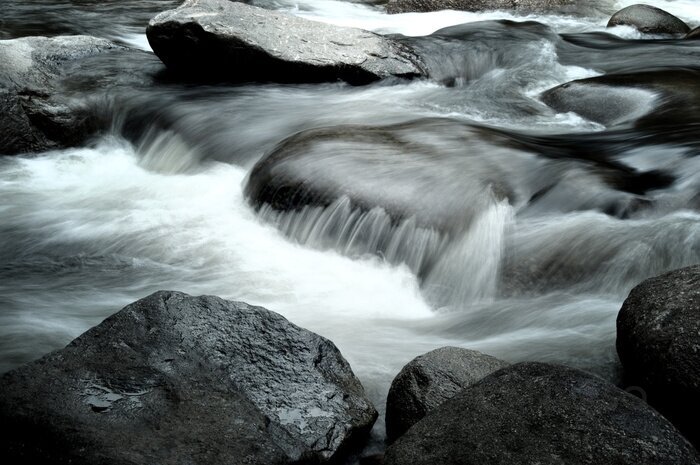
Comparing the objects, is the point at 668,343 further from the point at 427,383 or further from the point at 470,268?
the point at 470,268

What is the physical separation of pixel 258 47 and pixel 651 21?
5.86 meters

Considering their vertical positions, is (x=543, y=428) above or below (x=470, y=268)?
above

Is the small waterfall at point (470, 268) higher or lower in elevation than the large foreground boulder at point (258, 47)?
lower

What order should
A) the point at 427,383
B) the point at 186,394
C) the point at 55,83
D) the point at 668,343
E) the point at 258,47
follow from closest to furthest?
the point at 186,394 → the point at 668,343 → the point at 427,383 → the point at 258,47 → the point at 55,83

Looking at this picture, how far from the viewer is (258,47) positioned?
7746 millimetres

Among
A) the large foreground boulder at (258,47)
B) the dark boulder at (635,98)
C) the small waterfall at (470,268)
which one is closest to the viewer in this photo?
the small waterfall at (470,268)

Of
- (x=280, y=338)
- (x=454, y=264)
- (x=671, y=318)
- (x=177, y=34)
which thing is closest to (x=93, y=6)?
(x=177, y=34)

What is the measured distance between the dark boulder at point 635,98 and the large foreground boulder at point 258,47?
67.1 inches

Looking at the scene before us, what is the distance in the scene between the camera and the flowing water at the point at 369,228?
4324 mm

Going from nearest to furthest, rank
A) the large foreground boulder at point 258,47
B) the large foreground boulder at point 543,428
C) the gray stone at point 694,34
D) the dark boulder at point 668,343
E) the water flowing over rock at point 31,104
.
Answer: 1. the large foreground boulder at point 543,428
2. the dark boulder at point 668,343
3. the water flowing over rock at point 31,104
4. the large foreground boulder at point 258,47
5. the gray stone at point 694,34

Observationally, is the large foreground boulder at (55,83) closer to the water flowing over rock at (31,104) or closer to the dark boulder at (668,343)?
the water flowing over rock at (31,104)

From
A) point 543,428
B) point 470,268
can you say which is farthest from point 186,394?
point 470,268

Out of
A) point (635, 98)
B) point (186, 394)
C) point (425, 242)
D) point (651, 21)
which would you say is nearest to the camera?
point (186, 394)

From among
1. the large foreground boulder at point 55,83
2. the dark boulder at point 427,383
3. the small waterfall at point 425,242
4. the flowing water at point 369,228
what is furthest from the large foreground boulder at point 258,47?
the dark boulder at point 427,383
